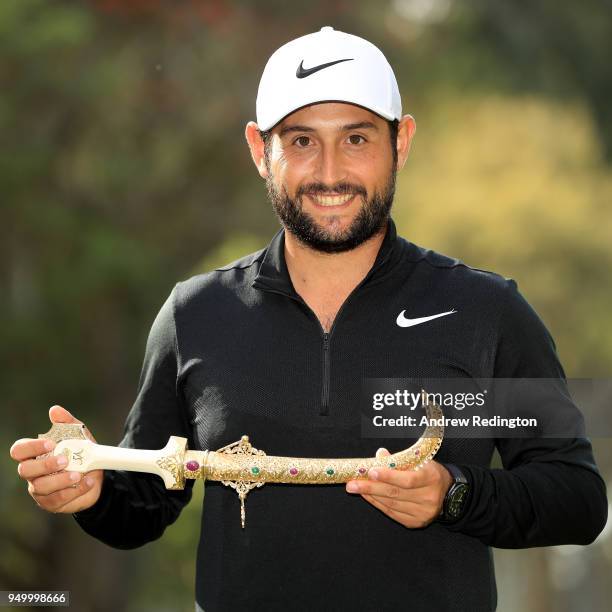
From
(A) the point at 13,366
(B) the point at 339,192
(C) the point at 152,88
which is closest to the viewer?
(B) the point at 339,192

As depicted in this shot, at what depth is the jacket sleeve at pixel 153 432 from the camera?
3877mm

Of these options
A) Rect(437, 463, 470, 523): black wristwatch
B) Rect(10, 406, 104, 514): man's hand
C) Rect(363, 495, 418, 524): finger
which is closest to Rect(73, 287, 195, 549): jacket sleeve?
Rect(10, 406, 104, 514): man's hand

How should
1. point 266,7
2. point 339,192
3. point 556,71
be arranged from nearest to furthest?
point 339,192
point 266,7
point 556,71

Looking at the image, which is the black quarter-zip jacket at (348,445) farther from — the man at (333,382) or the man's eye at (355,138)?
the man's eye at (355,138)

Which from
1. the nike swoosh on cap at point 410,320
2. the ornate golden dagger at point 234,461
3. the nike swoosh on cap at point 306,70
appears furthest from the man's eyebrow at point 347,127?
the ornate golden dagger at point 234,461

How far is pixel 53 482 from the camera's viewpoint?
139 inches

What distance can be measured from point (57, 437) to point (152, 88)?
14.3 metres

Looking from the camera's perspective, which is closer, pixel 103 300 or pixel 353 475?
pixel 353 475

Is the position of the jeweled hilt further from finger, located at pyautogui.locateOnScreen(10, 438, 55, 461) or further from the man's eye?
the man's eye

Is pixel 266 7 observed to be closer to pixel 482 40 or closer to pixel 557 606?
pixel 482 40

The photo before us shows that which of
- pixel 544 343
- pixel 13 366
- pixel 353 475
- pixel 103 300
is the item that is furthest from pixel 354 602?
pixel 103 300

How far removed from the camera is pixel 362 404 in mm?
3633

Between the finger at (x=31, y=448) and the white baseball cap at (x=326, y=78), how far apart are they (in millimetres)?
1195

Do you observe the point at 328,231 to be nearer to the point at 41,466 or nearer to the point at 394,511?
the point at 394,511
